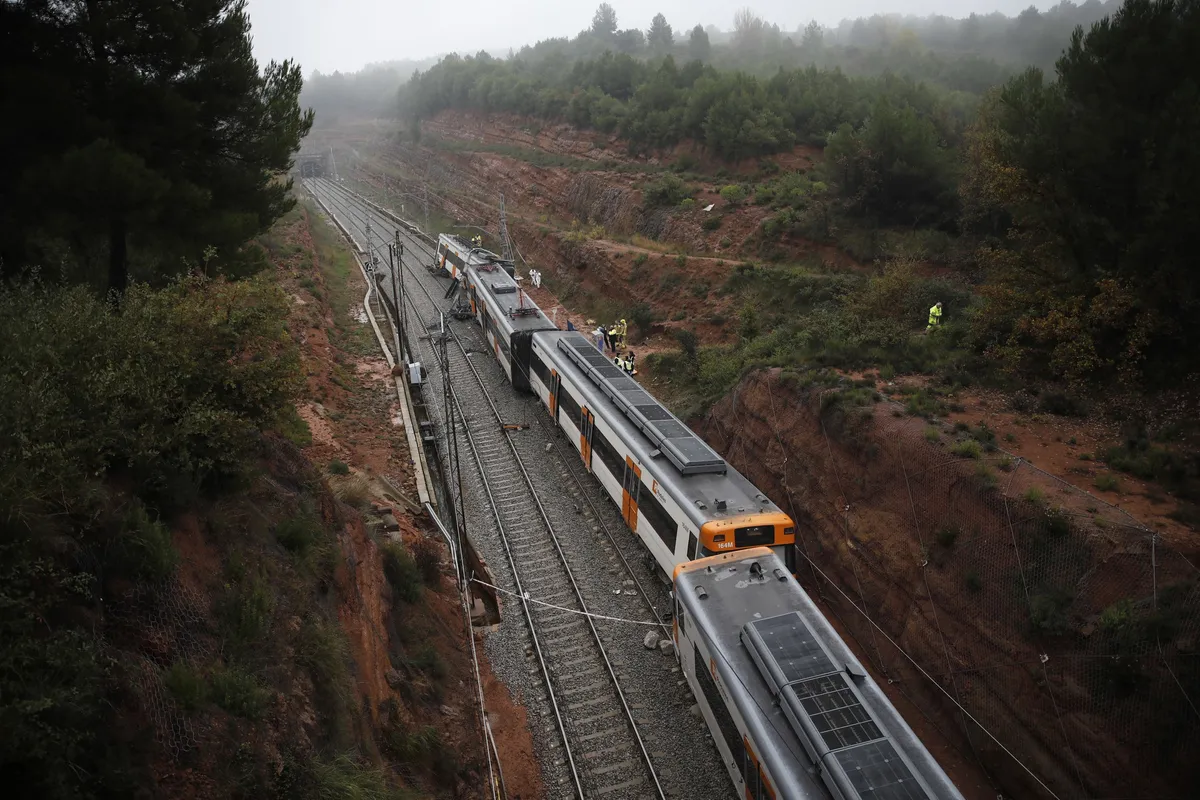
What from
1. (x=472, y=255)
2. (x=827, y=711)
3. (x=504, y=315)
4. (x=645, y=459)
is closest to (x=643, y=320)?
(x=504, y=315)

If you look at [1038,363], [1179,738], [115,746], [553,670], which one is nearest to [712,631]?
[553,670]

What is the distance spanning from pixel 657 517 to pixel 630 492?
5.33 feet

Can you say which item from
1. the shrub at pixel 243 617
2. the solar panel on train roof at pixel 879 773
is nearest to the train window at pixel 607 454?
the solar panel on train roof at pixel 879 773

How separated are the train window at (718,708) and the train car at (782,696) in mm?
22

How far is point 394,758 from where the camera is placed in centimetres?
1100

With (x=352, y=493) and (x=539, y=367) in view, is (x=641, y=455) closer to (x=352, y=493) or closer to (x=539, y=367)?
(x=352, y=493)

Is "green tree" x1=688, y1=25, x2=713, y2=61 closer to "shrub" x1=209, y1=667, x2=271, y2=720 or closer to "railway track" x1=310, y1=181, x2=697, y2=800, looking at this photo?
"railway track" x1=310, y1=181, x2=697, y2=800

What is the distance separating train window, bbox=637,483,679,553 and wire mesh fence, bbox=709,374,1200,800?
4.13m

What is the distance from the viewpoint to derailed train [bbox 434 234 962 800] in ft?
30.0

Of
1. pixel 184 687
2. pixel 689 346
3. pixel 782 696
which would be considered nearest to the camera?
pixel 184 687

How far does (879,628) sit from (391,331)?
1092 inches

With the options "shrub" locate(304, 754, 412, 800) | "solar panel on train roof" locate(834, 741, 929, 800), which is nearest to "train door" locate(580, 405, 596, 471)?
"shrub" locate(304, 754, 412, 800)

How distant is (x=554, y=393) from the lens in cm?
2333

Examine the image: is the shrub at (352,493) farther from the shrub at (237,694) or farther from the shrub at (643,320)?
the shrub at (643,320)
